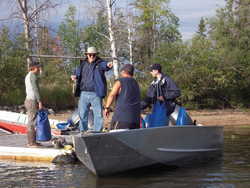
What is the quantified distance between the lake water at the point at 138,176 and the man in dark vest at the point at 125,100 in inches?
35.0

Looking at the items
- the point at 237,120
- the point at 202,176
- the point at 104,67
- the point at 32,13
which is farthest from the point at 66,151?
the point at 32,13

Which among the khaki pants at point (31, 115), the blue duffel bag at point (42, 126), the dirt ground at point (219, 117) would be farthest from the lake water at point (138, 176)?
the dirt ground at point (219, 117)

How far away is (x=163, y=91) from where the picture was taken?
962 cm

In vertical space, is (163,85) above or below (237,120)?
above

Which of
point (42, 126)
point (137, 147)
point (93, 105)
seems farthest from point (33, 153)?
point (137, 147)

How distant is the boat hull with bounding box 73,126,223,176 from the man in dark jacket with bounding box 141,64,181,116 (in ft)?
2.23

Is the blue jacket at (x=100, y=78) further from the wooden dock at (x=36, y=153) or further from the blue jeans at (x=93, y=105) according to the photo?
the wooden dock at (x=36, y=153)

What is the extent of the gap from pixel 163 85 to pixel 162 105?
361mm

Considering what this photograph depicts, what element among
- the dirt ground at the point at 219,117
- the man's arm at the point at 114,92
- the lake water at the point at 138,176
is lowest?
the dirt ground at the point at 219,117

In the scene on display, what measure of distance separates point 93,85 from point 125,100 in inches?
62.1

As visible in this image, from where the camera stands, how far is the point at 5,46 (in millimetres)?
22688

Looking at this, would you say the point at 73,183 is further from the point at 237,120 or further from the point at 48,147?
the point at 237,120

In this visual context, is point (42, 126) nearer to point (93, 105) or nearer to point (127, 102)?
point (93, 105)

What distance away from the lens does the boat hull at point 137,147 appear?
8.10 meters
